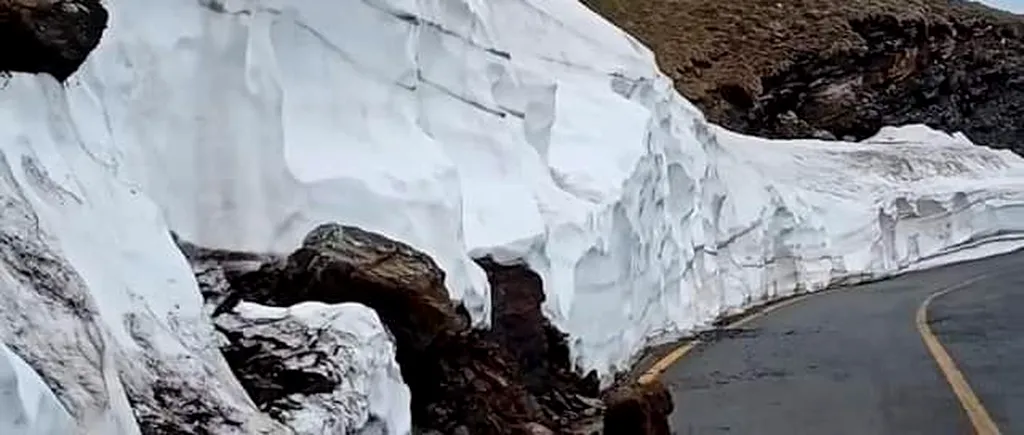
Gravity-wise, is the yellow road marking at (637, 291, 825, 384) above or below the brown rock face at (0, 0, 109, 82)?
below

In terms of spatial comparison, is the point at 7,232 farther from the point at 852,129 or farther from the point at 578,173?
the point at 852,129

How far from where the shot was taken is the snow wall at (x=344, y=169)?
7.08m

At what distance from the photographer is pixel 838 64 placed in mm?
54719

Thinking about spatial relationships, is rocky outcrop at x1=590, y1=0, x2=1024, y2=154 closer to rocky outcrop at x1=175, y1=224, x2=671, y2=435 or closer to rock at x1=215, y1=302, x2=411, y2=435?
rocky outcrop at x1=175, y1=224, x2=671, y2=435

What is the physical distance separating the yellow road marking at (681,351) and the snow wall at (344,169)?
0.36 meters

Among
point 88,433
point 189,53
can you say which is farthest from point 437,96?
point 88,433

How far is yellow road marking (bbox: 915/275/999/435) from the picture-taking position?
12.3 m

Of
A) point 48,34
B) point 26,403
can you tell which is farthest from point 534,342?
point 26,403

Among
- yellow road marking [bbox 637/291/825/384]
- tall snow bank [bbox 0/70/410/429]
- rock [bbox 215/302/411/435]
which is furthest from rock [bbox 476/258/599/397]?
rock [bbox 215/302/411/435]

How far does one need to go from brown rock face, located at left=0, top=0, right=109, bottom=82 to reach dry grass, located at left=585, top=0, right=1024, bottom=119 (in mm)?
43021

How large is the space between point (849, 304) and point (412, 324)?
16.2 metres

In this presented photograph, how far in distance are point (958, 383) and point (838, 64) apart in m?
40.8

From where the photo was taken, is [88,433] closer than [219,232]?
Yes

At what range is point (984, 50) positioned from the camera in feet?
193
